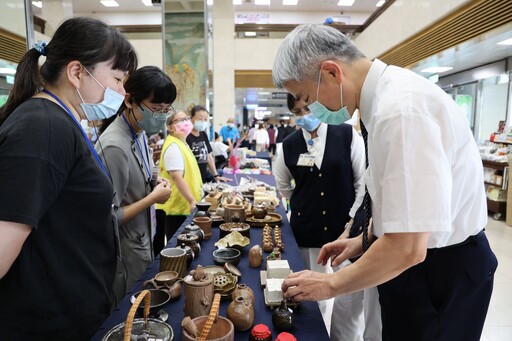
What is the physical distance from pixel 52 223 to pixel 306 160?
164 cm

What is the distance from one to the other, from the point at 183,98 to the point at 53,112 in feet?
18.6

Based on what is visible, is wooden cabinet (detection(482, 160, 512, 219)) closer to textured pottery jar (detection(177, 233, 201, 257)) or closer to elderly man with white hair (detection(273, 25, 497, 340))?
elderly man with white hair (detection(273, 25, 497, 340))

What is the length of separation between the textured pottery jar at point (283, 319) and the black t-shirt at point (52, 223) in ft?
1.90

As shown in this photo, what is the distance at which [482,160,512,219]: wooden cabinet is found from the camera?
233 inches

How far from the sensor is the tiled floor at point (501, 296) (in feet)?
8.92

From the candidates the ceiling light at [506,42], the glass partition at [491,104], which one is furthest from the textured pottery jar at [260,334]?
the glass partition at [491,104]

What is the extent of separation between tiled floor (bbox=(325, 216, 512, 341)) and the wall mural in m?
4.76

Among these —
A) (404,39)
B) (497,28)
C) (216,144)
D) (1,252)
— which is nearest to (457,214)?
(1,252)

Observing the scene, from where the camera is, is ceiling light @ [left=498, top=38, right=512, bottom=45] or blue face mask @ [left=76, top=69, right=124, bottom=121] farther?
ceiling light @ [left=498, top=38, right=512, bottom=45]

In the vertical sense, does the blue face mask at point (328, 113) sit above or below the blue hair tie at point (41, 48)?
below

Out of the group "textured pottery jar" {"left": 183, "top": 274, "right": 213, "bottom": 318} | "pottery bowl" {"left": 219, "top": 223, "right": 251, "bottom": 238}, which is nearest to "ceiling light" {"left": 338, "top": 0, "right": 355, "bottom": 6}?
"pottery bowl" {"left": 219, "top": 223, "right": 251, "bottom": 238}

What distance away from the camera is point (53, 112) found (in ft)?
3.33

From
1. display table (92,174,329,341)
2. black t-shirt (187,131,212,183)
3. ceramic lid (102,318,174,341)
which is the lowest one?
display table (92,174,329,341)

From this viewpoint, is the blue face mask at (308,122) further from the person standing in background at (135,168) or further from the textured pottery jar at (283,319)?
the textured pottery jar at (283,319)
